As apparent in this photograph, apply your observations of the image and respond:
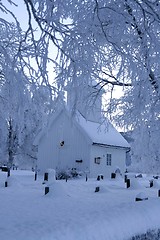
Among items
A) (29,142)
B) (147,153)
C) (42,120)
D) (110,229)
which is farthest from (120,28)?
(29,142)

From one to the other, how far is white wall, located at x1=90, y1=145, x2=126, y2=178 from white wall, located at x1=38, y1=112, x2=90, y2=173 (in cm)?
54

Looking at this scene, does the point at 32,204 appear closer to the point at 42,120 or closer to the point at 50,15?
the point at 42,120

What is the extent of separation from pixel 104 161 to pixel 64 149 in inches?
140

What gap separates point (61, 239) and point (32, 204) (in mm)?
4501

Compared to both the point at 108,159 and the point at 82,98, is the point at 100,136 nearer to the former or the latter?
the point at 108,159

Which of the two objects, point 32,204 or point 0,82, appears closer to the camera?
point 32,204

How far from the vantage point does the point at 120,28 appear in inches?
292

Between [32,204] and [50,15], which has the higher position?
[50,15]

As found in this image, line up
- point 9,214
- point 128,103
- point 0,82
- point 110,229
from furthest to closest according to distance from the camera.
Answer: point 128,103 < point 0,82 < point 9,214 < point 110,229

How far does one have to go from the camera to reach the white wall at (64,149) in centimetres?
2567

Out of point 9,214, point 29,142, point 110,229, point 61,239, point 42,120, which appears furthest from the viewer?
point 29,142

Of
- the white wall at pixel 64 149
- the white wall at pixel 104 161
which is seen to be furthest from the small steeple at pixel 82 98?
the white wall at pixel 64 149

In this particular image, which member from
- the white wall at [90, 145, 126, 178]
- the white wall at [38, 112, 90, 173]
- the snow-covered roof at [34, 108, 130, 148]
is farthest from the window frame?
the white wall at [38, 112, 90, 173]

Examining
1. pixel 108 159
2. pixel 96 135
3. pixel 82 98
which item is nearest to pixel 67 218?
pixel 82 98
